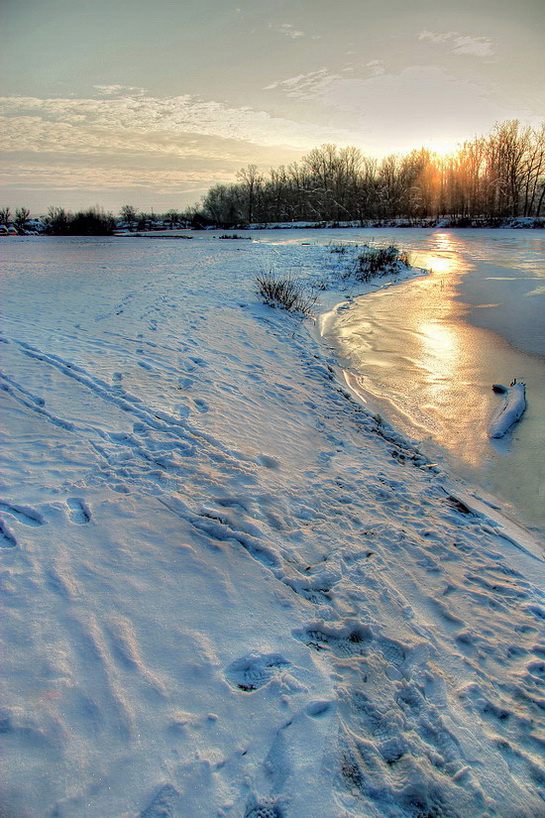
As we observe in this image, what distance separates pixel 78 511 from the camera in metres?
3.00

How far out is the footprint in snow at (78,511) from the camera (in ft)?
9.58

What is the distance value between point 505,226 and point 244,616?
51.2 meters

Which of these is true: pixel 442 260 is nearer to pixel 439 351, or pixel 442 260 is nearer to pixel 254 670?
pixel 439 351

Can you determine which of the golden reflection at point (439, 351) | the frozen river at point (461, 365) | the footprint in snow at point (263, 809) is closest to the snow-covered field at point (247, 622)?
the footprint in snow at point (263, 809)

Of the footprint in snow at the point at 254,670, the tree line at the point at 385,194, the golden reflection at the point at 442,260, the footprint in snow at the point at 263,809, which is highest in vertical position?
the tree line at the point at 385,194

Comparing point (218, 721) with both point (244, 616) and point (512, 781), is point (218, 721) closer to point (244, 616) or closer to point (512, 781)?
point (244, 616)

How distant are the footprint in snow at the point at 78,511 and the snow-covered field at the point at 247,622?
20mm

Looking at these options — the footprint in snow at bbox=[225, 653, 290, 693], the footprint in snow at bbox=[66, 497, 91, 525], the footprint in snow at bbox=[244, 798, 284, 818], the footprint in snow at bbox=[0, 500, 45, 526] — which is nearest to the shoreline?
the footprint in snow at bbox=[225, 653, 290, 693]

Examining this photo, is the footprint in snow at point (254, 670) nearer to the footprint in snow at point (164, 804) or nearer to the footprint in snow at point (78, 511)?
the footprint in snow at point (164, 804)

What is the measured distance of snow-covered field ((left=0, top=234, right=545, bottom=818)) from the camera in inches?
70.0

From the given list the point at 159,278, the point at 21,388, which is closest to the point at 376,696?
the point at 21,388

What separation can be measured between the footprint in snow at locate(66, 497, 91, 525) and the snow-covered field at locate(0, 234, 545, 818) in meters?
0.02

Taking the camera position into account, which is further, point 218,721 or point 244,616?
point 244,616

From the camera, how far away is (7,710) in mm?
1799
